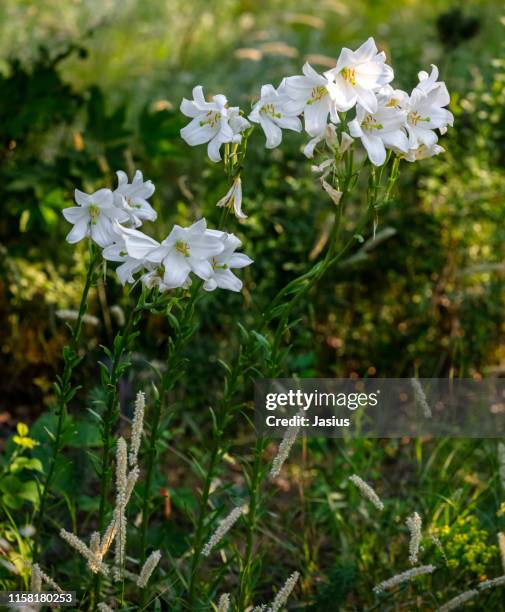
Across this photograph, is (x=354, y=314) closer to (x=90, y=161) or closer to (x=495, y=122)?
(x=495, y=122)

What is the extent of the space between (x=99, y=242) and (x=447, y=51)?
2.69m

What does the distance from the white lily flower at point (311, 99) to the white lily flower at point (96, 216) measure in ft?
1.34

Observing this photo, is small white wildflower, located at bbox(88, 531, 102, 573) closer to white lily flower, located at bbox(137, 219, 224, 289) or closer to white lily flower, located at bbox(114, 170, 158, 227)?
white lily flower, located at bbox(137, 219, 224, 289)

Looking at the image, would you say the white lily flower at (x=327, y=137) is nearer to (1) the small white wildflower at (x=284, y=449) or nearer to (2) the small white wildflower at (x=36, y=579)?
(1) the small white wildflower at (x=284, y=449)

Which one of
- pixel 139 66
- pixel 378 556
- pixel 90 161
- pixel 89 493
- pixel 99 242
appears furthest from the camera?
pixel 139 66

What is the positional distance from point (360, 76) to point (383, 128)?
11cm

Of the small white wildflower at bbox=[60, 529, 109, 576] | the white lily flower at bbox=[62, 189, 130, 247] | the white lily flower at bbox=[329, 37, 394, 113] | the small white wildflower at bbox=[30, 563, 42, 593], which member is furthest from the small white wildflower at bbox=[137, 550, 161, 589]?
the white lily flower at bbox=[329, 37, 394, 113]

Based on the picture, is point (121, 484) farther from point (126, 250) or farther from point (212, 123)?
point (212, 123)

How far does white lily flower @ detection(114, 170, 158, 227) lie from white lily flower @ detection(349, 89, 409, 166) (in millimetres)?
458

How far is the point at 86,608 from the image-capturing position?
2.24 m

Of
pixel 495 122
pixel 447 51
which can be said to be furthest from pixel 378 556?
pixel 447 51

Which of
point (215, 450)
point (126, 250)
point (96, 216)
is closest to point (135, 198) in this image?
point (96, 216)

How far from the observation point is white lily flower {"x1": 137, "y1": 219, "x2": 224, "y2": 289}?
170cm

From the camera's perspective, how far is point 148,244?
5.71 feet
